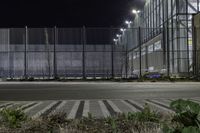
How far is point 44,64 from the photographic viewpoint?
2192 inches

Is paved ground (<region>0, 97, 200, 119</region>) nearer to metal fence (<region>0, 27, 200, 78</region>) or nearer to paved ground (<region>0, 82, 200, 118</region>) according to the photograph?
paved ground (<region>0, 82, 200, 118</region>)

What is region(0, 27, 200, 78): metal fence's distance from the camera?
54.4 m

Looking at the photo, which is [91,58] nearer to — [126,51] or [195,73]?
[126,51]

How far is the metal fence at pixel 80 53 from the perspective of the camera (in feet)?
178

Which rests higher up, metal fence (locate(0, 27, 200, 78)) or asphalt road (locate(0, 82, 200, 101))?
metal fence (locate(0, 27, 200, 78))

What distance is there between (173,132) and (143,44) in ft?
183

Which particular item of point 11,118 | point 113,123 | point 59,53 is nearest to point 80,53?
point 59,53

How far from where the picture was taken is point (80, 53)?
184 feet

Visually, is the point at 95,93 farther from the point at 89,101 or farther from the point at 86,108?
the point at 86,108

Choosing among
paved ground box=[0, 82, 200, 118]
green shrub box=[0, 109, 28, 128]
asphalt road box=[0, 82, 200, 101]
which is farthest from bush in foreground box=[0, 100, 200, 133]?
asphalt road box=[0, 82, 200, 101]

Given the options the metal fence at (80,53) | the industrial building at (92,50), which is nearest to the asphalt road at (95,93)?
the industrial building at (92,50)

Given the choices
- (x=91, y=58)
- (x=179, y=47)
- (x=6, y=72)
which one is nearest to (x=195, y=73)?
(x=179, y=47)

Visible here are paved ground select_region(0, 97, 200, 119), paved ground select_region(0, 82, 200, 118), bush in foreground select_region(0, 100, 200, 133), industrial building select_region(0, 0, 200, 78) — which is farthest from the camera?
industrial building select_region(0, 0, 200, 78)

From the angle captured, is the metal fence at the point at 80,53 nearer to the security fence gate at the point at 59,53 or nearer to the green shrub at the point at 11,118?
the security fence gate at the point at 59,53
